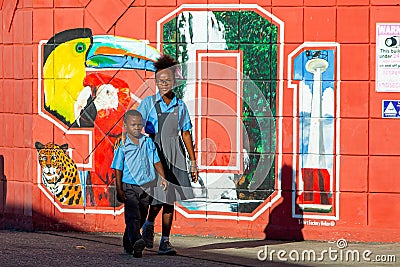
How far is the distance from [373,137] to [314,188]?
867mm

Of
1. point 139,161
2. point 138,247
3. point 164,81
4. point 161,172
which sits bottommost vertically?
point 138,247

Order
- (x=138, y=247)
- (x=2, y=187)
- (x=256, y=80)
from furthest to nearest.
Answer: (x=2, y=187), (x=256, y=80), (x=138, y=247)

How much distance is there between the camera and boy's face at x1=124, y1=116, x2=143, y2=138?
9.41 meters

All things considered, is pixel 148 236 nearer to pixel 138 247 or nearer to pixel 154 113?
pixel 138 247

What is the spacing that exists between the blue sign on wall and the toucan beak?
264 cm

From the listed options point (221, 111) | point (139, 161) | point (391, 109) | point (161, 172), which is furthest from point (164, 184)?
point (391, 109)

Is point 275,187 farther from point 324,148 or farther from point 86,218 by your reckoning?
point 86,218

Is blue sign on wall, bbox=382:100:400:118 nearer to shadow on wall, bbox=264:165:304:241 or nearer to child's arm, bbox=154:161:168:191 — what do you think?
shadow on wall, bbox=264:165:304:241

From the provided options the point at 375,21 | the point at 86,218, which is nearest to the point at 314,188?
the point at 375,21

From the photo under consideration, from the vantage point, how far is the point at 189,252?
32.7 feet

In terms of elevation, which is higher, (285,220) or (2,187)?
(2,187)

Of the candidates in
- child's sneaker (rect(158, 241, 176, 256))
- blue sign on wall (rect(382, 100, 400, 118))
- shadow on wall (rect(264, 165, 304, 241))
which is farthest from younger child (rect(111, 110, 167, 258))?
blue sign on wall (rect(382, 100, 400, 118))

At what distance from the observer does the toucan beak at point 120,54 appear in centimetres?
1114

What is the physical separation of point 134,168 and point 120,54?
2.18m
